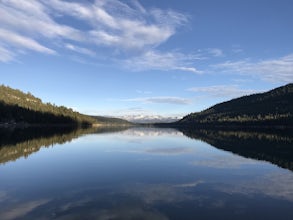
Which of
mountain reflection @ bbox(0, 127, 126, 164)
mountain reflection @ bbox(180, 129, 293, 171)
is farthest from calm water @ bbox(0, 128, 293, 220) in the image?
mountain reflection @ bbox(0, 127, 126, 164)

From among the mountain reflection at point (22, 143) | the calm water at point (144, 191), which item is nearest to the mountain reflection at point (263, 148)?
the calm water at point (144, 191)

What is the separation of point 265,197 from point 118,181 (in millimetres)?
12607

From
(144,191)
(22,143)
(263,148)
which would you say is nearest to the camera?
A: (144,191)

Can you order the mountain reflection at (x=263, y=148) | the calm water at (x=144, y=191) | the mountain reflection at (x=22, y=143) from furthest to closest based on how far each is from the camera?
1. the mountain reflection at (x=22, y=143)
2. the mountain reflection at (x=263, y=148)
3. the calm water at (x=144, y=191)

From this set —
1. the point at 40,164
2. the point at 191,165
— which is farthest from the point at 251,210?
the point at 40,164

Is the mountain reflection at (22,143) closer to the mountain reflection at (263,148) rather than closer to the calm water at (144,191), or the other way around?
the calm water at (144,191)

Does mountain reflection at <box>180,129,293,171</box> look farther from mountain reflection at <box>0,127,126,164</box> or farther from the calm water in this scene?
mountain reflection at <box>0,127,126,164</box>

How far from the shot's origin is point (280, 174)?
118 feet

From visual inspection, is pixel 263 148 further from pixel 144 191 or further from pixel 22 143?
pixel 144 191

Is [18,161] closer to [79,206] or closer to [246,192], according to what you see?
[79,206]

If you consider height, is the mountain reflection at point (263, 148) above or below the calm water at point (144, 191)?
above

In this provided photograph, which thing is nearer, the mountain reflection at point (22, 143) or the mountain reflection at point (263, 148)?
the mountain reflection at point (263, 148)

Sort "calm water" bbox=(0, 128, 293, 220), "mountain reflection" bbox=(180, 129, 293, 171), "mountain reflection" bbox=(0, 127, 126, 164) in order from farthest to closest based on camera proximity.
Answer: "mountain reflection" bbox=(0, 127, 126, 164) → "mountain reflection" bbox=(180, 129, 293, 171) → "calm water" bbox=(0, 128, 293, 220)

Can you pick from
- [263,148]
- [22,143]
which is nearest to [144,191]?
[263,148]
